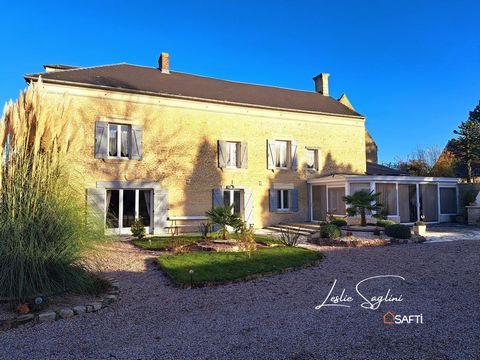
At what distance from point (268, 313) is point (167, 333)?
1.35m

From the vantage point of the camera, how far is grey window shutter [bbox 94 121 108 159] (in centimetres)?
1319

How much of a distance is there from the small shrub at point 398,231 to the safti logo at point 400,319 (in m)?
7.32

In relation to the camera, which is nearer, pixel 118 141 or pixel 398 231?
pixel 398 231

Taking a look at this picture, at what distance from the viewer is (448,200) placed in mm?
16938

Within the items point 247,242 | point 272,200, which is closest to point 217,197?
point 272,200

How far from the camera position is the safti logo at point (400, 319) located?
3978 mm

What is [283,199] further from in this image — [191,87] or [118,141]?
[118,141]

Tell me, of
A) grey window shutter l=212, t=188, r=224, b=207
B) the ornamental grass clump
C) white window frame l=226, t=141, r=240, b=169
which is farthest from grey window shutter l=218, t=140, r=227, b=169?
the ornamental grass clump

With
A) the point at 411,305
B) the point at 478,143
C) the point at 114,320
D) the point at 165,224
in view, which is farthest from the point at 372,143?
the point at 114,320

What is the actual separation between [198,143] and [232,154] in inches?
72.5

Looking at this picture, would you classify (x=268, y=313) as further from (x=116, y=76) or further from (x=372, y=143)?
(x=372, y=143)

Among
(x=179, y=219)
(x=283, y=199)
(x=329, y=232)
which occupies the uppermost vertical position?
(x=283, y=199)

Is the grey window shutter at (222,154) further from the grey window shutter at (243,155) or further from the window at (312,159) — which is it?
the window at (312,159)

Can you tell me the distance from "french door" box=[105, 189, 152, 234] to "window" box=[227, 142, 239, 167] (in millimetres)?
3993
